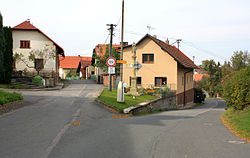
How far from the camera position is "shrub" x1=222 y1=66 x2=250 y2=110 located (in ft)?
41.0

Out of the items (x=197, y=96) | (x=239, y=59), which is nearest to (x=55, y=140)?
(x=197, y=96)

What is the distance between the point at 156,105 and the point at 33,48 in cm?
2112

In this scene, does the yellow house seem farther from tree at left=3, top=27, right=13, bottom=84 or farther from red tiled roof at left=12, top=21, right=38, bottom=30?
red tiled roof at left=12, top=21, right=38, bottom=30

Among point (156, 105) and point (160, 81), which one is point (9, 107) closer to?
point (156, 105)

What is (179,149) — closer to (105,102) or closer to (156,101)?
(105,102)

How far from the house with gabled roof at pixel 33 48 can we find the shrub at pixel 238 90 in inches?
960

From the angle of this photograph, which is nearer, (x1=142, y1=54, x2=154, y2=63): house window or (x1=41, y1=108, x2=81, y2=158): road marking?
(x1=41, y1=108, x2=81, y2=158): road marking

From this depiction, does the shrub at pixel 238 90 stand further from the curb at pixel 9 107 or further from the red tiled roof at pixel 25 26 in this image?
the red tiled roof at pixel 25 26

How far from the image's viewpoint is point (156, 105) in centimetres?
2022

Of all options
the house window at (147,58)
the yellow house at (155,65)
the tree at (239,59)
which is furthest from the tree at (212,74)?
the house window at (147,58)

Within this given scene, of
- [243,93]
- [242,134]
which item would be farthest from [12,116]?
[243,93]

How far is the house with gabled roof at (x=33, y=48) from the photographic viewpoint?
109 ft

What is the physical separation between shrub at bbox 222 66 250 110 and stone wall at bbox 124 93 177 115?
526 cm

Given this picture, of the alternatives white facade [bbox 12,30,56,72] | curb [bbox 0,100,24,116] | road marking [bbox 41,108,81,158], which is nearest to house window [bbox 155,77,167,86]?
white facade [bbox 12,30,56,72]
